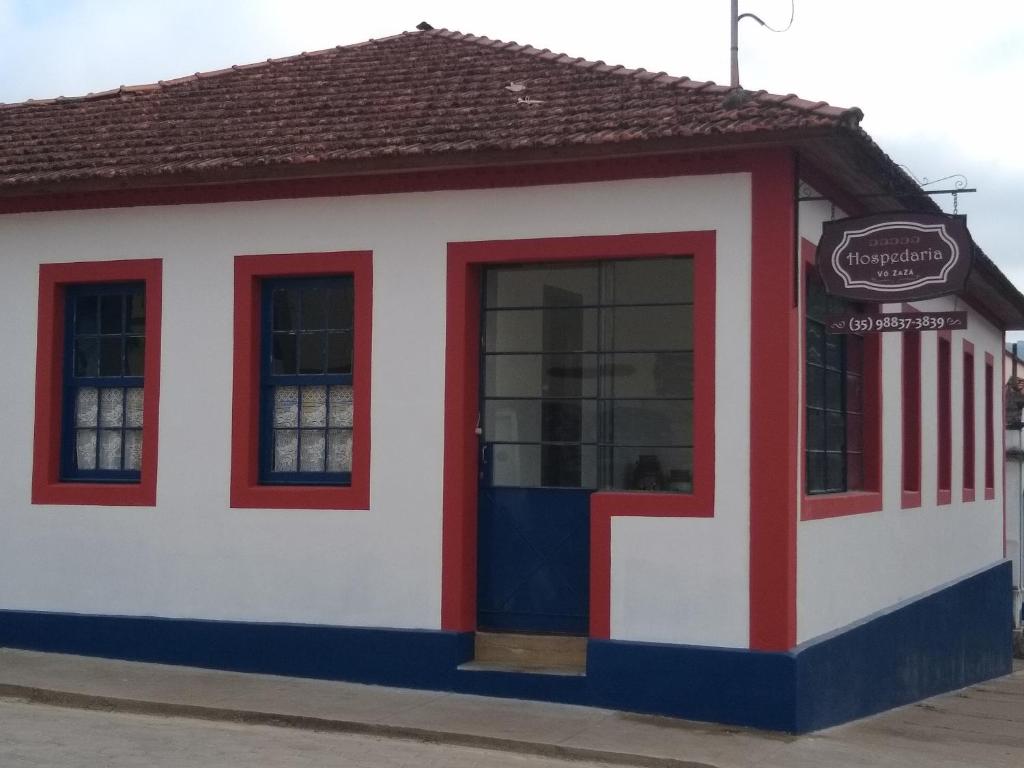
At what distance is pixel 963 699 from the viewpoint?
14781 millimetres

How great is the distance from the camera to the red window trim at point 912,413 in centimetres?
1401

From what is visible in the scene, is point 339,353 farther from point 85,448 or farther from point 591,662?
point 591,662

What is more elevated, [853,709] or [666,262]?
[666,262]

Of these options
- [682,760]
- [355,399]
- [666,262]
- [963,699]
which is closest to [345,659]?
[355,399]

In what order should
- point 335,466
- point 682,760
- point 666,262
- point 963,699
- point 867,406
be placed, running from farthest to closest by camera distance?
point 963,699 → point 867,406 → point 335,466 → point 666,262 → point 682,760

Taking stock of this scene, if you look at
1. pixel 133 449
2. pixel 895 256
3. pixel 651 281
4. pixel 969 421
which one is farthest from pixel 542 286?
pixel 969 421

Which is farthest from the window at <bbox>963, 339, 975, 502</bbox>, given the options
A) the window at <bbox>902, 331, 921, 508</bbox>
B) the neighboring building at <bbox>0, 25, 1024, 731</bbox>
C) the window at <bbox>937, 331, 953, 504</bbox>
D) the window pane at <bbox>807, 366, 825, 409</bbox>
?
the window pane at <bbox>807, 366, 825, 409</bbox>

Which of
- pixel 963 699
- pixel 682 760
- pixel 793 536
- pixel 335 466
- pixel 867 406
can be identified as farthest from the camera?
pixel 963 699

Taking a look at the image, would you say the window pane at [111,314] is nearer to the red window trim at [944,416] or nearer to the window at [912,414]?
the window at [912,414]

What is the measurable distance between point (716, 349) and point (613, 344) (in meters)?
0.88

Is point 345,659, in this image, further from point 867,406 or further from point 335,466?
point 867,406

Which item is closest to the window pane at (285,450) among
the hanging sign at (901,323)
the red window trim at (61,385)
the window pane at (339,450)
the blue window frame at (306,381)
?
the blue window frame at (306,381)

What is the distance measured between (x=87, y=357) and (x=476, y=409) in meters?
3.38

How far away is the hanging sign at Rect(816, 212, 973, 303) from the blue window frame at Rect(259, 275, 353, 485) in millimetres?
3567
